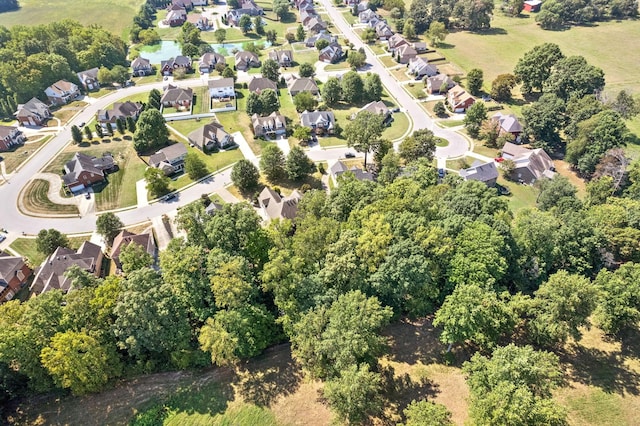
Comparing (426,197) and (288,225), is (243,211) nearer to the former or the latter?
(288,225)

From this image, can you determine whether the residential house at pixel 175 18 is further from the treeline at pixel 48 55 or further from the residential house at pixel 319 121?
the residential house at pixel 319 121

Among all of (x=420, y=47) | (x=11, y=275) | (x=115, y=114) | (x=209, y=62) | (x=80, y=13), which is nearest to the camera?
(x=11, y=275)

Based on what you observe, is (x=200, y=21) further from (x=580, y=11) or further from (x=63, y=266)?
(x=580, y=11)

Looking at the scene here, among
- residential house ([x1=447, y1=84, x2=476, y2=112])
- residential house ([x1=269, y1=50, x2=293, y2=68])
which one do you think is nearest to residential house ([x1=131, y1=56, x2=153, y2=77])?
residential house ([x1=269, y1=50, x2=293, y2=68])

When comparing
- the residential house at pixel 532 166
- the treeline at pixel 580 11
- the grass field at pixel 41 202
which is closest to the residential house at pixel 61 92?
the grass field at pixel 41 202

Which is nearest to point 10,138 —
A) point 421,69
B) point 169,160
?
point 169,160

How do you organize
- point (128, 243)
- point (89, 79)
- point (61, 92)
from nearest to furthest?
point (128, 243) < point (61, 92) < point (89, 79)
